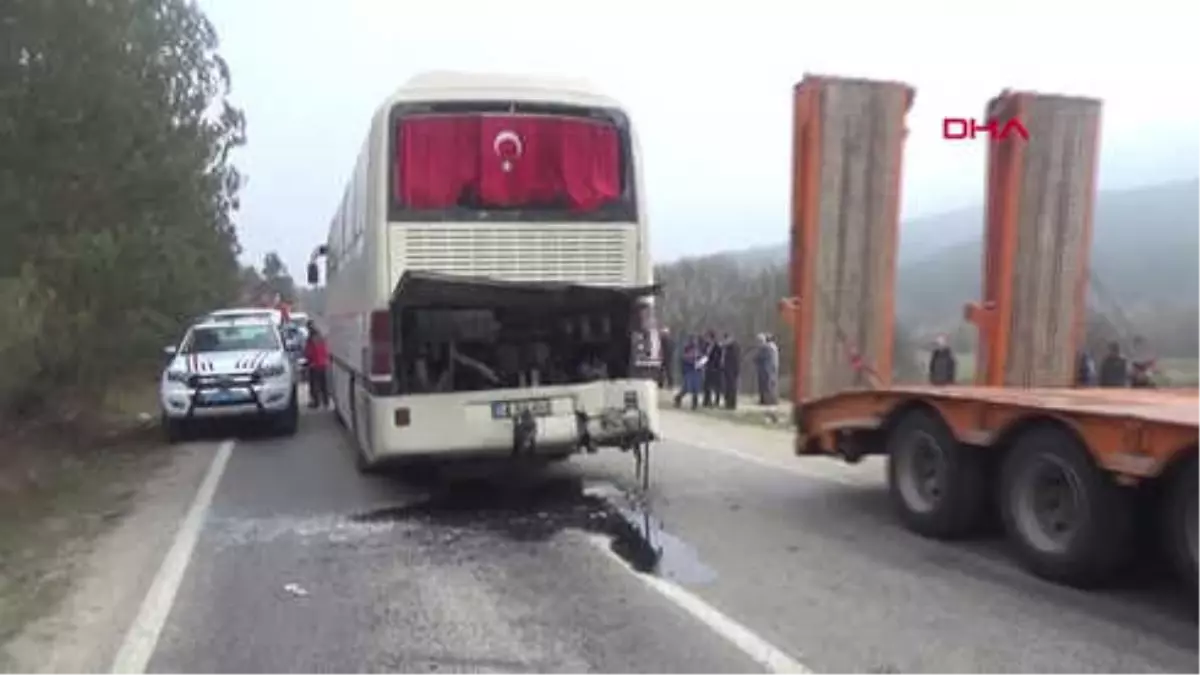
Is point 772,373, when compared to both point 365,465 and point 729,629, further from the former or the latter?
point 729,629

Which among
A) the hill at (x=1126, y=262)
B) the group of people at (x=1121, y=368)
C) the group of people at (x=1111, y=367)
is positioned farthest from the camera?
the group of people at (x=1121, y=368)

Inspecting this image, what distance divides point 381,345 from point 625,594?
3.81 metres

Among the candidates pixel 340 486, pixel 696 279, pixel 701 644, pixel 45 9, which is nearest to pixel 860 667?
pixel 701 644

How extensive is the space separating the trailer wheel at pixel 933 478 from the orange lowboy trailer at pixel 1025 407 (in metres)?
0.01

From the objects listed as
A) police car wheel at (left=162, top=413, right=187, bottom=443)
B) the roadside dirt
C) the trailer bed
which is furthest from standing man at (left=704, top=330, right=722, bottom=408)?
the trailer bed

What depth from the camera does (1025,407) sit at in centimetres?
771

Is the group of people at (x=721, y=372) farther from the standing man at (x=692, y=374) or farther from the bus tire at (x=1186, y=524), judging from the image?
the bus tire at (x=1186, y=524)

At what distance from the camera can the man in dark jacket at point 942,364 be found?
42.8 ft

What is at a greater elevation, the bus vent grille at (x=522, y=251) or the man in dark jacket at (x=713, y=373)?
the bus vent grille at (x=522, y=251)

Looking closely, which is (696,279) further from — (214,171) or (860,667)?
(860,667)

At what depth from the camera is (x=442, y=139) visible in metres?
10.5

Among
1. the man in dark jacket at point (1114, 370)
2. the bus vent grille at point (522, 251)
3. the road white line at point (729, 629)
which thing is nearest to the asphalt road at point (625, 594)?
the road white line at point (729, 629)

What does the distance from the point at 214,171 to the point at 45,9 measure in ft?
52.5

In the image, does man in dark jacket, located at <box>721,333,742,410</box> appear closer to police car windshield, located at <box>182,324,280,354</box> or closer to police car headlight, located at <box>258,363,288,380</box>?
police car windshield, located at <box>182,324,280,354</box>
